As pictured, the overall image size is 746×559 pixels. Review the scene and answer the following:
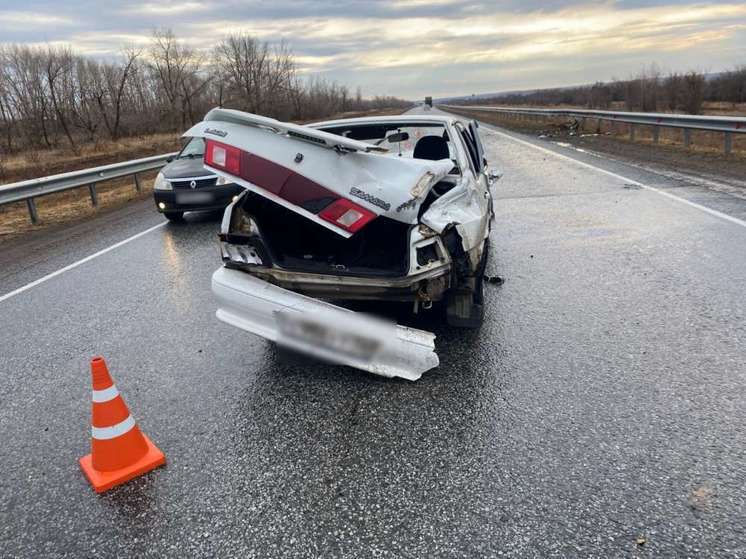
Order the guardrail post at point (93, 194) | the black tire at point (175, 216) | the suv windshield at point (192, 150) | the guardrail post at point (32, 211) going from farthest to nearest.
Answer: the guardrail post at point (93, 194) < the guardrail post at point (32, 211) < the suv windshield at point (192, 150) < the black tire at point (175, 216)

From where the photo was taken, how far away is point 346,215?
371cm

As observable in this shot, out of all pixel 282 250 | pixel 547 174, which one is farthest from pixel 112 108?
pixel 282 250

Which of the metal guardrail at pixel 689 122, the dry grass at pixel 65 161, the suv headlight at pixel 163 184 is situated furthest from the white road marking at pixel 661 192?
the dry grass at pixel 65 161

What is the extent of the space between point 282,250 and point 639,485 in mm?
3005

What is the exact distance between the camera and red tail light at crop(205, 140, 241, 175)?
371 centimetres

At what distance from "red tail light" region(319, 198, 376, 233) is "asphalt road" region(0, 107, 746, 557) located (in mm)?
1076

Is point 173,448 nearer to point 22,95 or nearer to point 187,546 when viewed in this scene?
point 187,546

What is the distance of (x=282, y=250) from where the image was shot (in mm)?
4547

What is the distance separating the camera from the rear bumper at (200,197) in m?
9.90

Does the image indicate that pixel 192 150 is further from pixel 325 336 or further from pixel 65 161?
pixel 65 161

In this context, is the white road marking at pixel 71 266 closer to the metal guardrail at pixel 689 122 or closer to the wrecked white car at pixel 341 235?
the wrecked white car at pixel 341 235

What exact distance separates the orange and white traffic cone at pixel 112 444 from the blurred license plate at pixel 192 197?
7223 mm

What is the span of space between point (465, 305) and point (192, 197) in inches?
278

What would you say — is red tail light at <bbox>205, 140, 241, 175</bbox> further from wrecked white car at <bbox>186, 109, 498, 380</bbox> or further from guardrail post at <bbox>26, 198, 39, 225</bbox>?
guardrail post at <bbox>26, 198, 39, 225</bbox>
